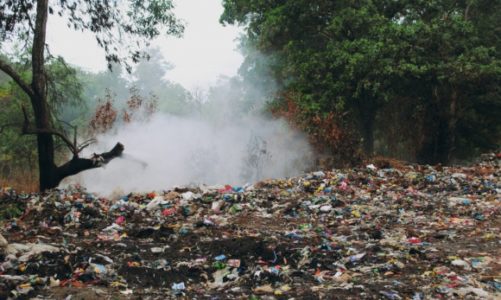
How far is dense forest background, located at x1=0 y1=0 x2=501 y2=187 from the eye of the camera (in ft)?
40.7

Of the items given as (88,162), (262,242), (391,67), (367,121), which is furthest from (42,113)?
(367,121)

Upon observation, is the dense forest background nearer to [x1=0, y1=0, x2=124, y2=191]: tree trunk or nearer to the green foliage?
the green foliage

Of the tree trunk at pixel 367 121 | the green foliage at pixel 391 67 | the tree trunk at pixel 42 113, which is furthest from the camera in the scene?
the tree trunk at pixel 367 121

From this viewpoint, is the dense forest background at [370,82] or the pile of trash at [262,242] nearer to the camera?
the pile of trash at [262,242]

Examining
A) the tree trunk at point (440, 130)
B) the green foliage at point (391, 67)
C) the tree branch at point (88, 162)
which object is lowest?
the tree branch at point (88, 162)

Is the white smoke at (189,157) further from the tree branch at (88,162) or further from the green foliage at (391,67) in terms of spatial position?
the tree branch at (88,162)

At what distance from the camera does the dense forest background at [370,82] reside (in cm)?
1241

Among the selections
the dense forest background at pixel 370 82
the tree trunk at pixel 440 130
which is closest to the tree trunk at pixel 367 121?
the dense forest background at pixel 370 82

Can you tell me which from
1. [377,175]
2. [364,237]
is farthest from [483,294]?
[377,175]

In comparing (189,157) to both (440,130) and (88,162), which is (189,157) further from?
(440,130)

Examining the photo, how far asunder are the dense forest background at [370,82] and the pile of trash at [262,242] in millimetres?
4360

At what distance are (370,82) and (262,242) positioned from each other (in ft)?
28.7

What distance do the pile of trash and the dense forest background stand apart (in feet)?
14.3

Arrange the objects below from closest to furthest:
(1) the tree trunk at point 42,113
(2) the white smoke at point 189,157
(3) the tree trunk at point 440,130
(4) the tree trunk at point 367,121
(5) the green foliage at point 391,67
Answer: (1) the tree trunk at point 42,113
(2) the white smoke at point 189,157
(5) the green foliage at point 391,67
(3) the tree trunk at point 440,130
(4) the tree trunk at point 367,121
